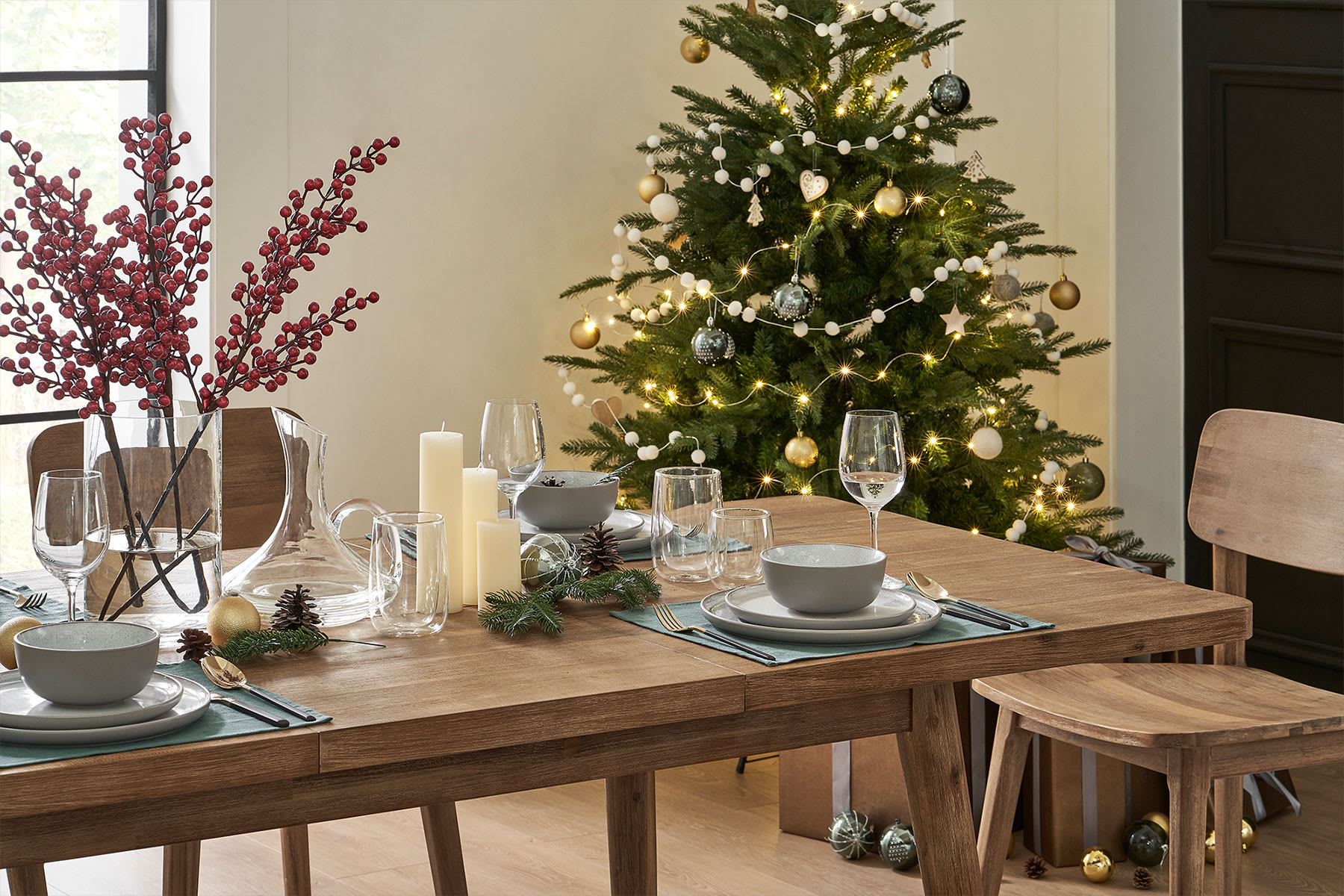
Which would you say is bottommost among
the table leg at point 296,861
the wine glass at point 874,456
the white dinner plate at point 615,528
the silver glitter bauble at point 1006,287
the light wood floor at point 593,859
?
the light wood floor at point 593,859

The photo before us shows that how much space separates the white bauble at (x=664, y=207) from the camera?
2975 mm

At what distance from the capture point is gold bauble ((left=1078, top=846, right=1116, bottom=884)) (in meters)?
2.53

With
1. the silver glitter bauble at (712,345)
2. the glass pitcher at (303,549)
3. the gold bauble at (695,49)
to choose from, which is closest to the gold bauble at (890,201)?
the silver glitter bauble at (712,345)

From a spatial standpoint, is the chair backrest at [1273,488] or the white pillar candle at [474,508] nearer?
the white pillar candle at [474,508]

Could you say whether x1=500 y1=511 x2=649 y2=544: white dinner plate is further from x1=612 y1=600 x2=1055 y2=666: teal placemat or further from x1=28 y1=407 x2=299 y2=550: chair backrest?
x1=28 y1=407 x2=299 y2=550: chair backrest

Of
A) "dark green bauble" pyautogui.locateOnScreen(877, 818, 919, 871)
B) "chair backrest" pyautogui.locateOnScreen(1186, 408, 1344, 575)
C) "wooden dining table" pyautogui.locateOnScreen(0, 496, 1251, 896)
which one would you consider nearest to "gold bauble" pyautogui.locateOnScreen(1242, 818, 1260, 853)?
"dark green bauble" pyautogui.locateOnScreen(877, 818, 919, 871)

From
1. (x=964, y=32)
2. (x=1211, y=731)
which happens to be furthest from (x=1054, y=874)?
(x=964, y=32)

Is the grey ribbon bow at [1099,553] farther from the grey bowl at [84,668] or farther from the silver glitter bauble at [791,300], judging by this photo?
the grey bowl at [84,668]

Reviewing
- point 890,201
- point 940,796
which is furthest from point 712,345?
point 940,796

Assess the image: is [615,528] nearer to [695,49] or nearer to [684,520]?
[684,520]

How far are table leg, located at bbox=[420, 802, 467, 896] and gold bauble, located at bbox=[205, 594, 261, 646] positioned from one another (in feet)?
2.81

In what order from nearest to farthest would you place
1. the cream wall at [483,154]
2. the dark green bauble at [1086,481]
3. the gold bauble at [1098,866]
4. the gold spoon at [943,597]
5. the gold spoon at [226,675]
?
the gold spoon at [226,675] < the gold spoon at [943,597] < the gold bauble at [1098,866] < the cream wall at [483,154] < the dark green bauble at [1086,481]

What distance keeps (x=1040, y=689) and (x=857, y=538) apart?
0.48 metres

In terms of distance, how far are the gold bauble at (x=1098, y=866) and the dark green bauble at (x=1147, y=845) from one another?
0.22ft
